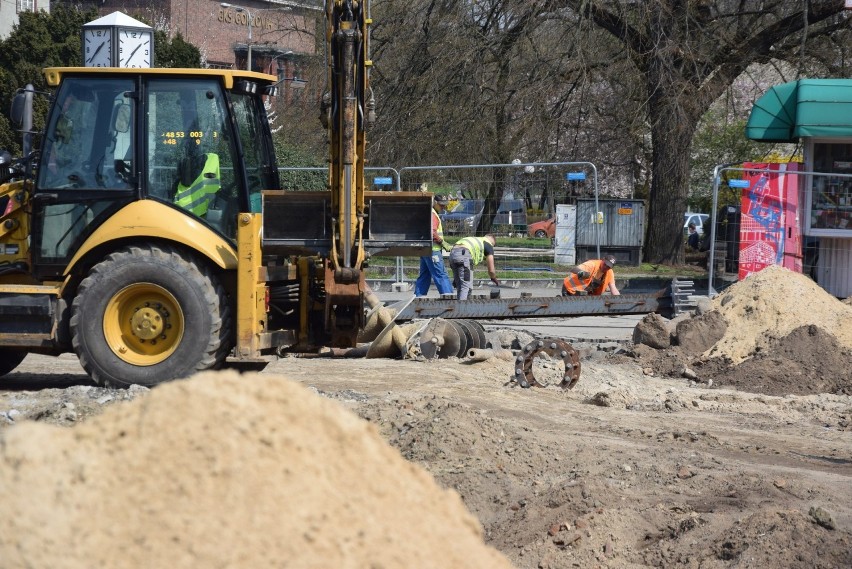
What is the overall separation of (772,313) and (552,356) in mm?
3186

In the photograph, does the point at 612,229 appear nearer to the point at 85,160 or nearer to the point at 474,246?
the point at 474,246

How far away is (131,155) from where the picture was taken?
8.34 meters

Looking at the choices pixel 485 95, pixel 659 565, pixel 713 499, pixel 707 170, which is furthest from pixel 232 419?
pixel 707 170

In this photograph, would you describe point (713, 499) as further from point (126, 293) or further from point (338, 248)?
point (126, 293)

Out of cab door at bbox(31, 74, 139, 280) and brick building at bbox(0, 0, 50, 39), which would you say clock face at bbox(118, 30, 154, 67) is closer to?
cab door at bbox(31, 74, 139, 280)

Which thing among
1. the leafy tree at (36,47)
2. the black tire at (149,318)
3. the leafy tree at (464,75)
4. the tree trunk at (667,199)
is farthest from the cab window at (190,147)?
the leafy tree at (36,47)

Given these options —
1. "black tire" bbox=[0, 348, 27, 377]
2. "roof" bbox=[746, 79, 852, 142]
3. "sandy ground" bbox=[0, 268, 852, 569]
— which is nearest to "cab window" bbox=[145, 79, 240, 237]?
"sandy ground" bbox=[0, 268, 852, 569]

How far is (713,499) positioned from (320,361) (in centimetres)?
600

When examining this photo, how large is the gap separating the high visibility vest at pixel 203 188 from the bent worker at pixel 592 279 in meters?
6.73

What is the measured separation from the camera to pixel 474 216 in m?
17.8

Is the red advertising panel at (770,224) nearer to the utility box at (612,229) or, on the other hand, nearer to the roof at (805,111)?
the roof at (805,111)

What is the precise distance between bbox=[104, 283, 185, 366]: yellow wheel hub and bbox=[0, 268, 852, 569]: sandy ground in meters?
0.46

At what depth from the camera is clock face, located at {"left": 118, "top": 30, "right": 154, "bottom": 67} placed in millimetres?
16203

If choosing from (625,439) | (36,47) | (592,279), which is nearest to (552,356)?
(625,439)
